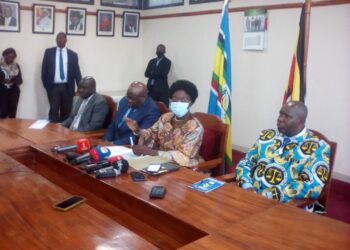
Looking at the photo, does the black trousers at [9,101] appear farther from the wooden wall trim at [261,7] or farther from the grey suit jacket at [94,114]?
the wooden wall trim at [261,7]

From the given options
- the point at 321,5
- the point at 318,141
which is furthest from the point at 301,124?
the point at 321,5

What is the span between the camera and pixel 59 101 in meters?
5.77

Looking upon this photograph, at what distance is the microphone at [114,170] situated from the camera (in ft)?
6.31

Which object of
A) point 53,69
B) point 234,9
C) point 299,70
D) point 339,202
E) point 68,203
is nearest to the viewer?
point 68,203

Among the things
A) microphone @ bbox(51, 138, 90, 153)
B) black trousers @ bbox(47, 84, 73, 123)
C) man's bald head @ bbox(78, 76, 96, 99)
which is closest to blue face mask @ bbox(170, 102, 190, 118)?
microphone @ bbox(51, 138, 90, 153)

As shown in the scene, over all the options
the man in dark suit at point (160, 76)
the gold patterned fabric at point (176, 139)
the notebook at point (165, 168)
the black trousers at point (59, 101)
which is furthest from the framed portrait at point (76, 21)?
the notebook at point (165, 168)

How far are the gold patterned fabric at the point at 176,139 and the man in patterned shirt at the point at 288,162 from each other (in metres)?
0.32

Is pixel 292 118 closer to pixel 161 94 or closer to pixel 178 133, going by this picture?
pixel 178 133

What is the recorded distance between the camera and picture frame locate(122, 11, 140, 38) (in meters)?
6.55

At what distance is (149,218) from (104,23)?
5.29 m

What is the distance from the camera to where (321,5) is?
13.0 feet

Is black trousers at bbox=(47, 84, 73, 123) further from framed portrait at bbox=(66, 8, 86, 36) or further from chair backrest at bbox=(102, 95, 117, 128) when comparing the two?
chair backrest at bbox=(102, 95, 117, 128)

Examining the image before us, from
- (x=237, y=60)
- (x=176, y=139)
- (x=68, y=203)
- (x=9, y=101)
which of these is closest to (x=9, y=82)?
(x=9, y=101)

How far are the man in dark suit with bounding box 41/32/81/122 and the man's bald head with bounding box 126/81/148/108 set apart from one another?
3023mm
